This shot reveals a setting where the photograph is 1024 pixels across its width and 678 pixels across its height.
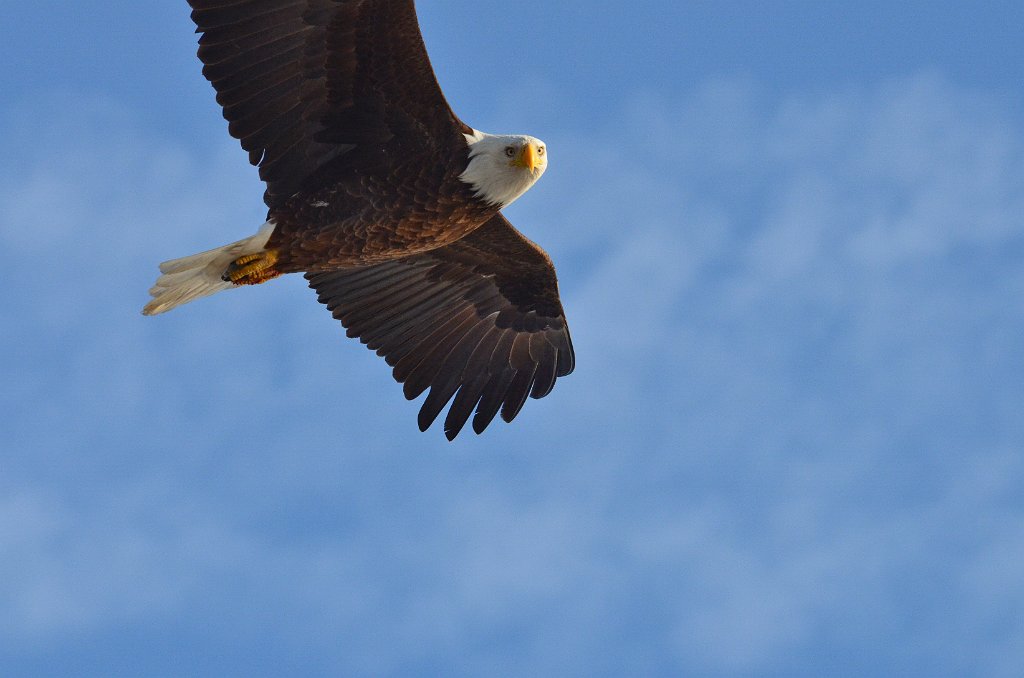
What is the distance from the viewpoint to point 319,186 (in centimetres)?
1043

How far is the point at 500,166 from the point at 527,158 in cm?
21

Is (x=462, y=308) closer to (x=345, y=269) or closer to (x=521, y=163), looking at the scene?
(x=345, y=269)

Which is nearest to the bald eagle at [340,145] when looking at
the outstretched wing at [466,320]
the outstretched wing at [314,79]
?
the outstretched wing at [314,79]

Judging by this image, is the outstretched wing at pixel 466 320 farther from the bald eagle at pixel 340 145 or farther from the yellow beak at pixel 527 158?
the yellow beak at pixel 527 158

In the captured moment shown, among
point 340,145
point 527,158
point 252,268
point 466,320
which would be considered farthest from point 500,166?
point 466,320

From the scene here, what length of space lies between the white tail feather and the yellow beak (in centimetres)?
190

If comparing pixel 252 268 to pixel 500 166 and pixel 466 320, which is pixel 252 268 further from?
pixel 466 320

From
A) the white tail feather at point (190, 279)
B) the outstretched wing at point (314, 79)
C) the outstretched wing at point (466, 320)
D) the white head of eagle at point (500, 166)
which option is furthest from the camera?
the outstretched wing at point (466, 320)

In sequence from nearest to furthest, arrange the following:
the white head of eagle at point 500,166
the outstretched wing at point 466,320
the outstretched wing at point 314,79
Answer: the outstretched wing at point 314,79, the white head of eagle at point 500,166, the outstretched wing at point 466,320

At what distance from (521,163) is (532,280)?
1852 millimetres

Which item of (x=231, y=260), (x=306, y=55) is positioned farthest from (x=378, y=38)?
(x=231, y=260)

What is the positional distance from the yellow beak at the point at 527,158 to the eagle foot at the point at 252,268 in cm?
167

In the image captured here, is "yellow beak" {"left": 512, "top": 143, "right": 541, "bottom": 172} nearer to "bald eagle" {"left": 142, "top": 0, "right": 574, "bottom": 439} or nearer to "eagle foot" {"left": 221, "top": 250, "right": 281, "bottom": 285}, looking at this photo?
"bald eagle" {"left": 142, "top": 0, "right": 574, "bottom": 439}

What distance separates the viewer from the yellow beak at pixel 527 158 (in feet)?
34.3
